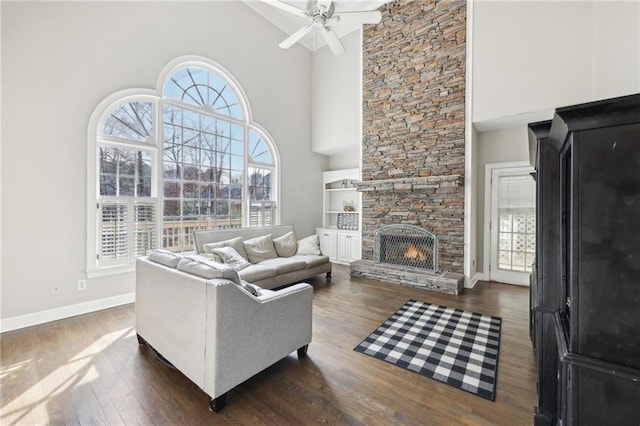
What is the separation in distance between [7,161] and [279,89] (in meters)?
4.33

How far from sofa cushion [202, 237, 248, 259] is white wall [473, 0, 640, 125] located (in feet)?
13.7

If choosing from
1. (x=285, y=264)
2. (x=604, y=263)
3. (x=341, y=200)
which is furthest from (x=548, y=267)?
(x=341, y=200)

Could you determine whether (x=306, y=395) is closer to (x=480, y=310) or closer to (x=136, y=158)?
(x=480, y=310)

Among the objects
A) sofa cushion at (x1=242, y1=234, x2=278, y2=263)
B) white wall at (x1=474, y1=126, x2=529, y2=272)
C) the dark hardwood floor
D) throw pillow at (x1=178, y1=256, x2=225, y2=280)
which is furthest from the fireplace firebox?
throw pillow at (x1=178, y1=256, x2=225, y2=280)

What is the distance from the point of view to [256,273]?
3.66 meters

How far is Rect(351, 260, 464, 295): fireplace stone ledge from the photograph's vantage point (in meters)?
4.14

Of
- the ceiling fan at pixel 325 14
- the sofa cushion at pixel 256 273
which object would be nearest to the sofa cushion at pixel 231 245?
the sofa cushion at pixel 256 273

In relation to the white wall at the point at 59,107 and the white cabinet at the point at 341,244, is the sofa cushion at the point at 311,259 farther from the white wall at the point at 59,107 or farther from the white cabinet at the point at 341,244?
the white wall at the point at 59,107

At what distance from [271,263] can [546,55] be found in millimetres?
4818

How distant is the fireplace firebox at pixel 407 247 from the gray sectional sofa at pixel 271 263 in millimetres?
1151

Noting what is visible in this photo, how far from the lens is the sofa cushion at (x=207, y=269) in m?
1.78

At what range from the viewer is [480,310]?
3438 millimetres

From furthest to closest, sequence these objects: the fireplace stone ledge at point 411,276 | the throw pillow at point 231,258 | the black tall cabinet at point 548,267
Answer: the fireplace stone ledge at point 411,276 → the throw pillow at point 231,258 → the black tall cabinet at point 548,267

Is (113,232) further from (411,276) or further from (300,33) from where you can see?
(411,276)
